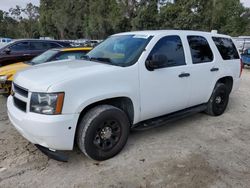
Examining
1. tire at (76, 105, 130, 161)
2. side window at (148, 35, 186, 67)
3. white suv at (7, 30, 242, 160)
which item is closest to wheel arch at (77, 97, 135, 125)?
white suv at (7, 30, 242, 160)

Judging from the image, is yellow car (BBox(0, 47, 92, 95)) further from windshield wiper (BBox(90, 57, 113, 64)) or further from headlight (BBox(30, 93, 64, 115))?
headlight (BBox(30, 93, 64, 115))

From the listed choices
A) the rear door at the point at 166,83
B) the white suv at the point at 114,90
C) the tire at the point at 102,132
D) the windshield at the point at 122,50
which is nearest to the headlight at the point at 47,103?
the white suv at the point at 114,90

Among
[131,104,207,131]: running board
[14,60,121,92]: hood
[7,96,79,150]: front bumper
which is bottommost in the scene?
[131,104,207,131]: running board

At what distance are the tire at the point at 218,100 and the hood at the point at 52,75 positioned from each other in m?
2.65

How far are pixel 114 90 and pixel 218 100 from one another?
298cm

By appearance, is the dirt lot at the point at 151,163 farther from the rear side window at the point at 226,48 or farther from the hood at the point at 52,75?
the rear side window at the point at 226,48

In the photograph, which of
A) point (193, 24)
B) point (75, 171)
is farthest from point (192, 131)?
point (193, 24)

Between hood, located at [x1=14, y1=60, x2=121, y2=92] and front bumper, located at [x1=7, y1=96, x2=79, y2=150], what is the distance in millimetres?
347

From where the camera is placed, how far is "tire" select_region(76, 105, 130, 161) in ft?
10.1

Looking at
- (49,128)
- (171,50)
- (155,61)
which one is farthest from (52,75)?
(171,50)

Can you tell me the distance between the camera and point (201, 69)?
4.42m

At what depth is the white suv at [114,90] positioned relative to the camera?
2844mm

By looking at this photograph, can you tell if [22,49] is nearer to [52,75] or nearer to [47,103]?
[52,75]

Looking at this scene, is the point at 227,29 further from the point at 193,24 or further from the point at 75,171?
the point at 75,171
